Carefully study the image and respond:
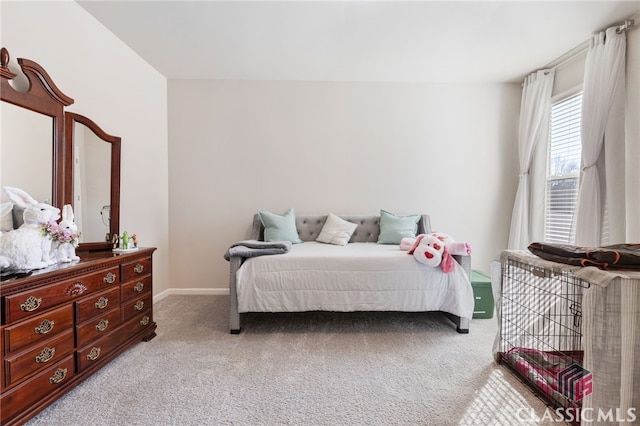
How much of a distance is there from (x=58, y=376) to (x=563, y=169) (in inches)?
175

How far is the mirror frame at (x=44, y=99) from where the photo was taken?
5.30 ft

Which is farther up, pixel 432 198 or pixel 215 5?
pixel 215 5

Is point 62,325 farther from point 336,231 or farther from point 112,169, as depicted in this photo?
point 336,231

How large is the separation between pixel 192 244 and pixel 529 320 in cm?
341

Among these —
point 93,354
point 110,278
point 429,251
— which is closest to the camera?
point 93,354

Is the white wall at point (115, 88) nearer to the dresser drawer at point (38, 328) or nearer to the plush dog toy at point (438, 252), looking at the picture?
the dresser drawer at point (38, 328)

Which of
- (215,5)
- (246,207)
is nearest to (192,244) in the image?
(246,207)

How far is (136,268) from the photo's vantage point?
2182mm

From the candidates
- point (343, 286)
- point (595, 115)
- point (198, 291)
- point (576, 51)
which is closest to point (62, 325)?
point (343, 286)

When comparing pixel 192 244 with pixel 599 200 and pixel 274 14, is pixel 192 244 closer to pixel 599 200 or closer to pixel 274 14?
pixel 274 14

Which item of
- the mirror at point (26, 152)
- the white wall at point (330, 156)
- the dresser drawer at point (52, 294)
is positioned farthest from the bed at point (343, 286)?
the mirror at point (26, 152)

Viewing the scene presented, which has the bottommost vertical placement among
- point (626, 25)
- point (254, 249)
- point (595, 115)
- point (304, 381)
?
point (304, 381)

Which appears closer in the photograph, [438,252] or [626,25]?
[626,25]

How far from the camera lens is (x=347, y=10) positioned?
2236 millimetres
